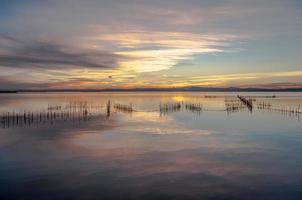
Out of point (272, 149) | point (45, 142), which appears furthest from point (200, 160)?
point (45, 142)

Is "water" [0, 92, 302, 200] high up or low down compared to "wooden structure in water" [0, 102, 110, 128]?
down

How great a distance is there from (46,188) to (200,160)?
7946 millimetres

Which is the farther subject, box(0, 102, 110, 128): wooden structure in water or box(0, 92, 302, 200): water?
box(0, 102, 110, 128): wooden structure in water

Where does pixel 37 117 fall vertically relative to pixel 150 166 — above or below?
above

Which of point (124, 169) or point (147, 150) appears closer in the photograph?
point (124, 169)

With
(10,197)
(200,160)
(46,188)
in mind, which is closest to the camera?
(10,197)

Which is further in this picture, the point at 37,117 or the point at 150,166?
the point at 37,117

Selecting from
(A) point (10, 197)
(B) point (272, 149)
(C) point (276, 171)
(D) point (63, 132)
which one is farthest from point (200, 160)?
(D) point (63, 132)

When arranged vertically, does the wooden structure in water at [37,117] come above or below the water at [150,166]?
above

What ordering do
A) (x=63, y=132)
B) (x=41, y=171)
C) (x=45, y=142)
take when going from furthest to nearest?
1. (x=63, y=132)
2. (x=45, y=142)
3. (x=41, y=171)

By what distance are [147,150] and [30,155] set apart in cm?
684

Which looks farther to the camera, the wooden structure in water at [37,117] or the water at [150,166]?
the wooden structure in water at [37,117]

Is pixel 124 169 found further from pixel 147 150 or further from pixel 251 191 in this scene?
pixel 251 191

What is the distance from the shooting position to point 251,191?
35.6 feet
